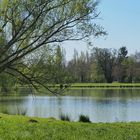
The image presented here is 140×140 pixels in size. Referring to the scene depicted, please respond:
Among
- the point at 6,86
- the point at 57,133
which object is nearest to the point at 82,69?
the point at 6,86

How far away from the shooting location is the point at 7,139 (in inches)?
454

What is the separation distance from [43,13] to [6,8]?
5.52 ft

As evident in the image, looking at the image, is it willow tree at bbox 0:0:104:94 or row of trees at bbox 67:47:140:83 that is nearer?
willow tree at bbox 0:0:104:94

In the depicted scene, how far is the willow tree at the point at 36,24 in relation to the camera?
17.8 metres

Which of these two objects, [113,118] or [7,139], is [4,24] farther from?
[113,118]

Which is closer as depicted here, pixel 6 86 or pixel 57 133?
pixel 57 133

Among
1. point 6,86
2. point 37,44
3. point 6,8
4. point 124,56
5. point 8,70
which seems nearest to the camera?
point 6,8

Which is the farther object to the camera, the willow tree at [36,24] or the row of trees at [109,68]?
the row of trees at [109,68]

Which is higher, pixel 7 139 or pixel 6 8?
pixel 6 8

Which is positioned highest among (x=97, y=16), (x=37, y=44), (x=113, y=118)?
(x=97, y=16)

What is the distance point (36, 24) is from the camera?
59.6 feet

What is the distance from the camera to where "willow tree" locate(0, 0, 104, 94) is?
17.8 m

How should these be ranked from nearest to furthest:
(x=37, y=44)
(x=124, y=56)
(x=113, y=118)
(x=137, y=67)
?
(x=37, y=44)
(x=113, y=118)
(x=137, y=67)
(x=124, y=56)

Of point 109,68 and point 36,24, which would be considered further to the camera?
point 109,68
